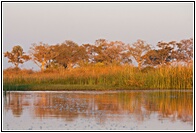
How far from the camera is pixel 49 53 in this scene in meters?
54.6

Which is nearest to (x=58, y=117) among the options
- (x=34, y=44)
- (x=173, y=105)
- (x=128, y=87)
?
(x=173, y=105)

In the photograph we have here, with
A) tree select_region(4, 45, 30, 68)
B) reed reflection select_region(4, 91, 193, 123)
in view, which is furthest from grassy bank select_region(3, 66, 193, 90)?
tree select_region(4, 45, 30, 68)

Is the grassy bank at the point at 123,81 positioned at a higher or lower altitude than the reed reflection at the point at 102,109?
higher

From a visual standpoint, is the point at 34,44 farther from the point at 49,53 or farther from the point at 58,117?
the point at 58,117

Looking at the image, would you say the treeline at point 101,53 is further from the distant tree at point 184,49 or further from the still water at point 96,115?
the still water at point 96,115

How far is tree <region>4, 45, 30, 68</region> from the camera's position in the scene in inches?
2082

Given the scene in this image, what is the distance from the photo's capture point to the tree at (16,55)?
52.9 m

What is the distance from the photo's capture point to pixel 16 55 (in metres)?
52.9

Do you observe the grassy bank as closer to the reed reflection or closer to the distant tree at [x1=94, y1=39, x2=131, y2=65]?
the reed reflection

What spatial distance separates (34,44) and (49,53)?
210 centimetres

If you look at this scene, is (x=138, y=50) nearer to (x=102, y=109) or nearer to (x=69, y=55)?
(x=69, y=55)

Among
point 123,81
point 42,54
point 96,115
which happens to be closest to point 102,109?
point 96,115

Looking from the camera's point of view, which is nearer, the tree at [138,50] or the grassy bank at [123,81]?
the grassy bank at [123,81]

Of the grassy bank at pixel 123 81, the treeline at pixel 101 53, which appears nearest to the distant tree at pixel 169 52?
the treeline at pixel 101 53
